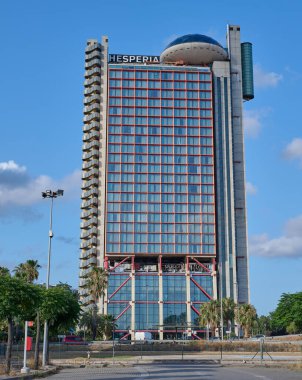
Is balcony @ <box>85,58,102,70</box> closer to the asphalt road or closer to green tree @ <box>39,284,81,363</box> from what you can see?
green tree @ <box>39,284,81,363</box>

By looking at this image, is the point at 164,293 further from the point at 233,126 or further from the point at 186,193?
the point at 233,126

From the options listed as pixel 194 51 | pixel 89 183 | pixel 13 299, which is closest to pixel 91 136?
pixel 89 183

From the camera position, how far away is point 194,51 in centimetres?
16750

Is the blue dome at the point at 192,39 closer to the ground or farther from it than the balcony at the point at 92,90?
farther from it

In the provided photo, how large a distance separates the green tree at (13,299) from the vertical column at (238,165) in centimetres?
12047

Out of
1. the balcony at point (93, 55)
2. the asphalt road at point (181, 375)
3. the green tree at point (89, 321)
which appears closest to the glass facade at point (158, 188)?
the balcony at point (93, 55)

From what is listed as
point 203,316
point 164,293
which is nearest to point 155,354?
point 203,316

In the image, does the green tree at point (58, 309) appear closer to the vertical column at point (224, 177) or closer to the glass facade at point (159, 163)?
the glass facade at point (159, 163)

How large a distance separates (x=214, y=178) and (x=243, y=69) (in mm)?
37666

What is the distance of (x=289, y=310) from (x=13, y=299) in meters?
66.2

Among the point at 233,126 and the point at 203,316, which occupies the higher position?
the point at 233,126

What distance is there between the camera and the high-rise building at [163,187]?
152750mm

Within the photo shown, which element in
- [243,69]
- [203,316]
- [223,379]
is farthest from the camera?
[243,69]

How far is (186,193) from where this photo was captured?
516 ft
